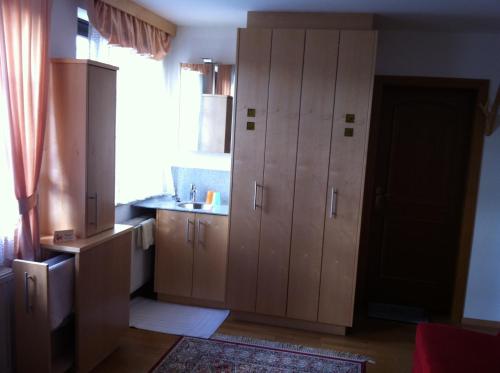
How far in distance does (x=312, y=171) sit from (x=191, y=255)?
1285 mm

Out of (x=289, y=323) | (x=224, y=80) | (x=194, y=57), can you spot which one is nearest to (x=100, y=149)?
(x=224, y=80)

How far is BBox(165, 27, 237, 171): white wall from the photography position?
4.06 metres

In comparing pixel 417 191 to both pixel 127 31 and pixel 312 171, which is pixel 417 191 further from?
pixel 127 31

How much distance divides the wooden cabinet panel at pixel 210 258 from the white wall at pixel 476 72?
1908mm

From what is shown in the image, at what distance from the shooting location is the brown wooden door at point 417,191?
3.91m

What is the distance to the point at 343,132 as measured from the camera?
3.32m

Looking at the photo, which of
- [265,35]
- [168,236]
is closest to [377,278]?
[168,236]

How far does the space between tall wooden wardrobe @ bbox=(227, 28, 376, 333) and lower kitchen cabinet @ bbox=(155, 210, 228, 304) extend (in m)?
0.21

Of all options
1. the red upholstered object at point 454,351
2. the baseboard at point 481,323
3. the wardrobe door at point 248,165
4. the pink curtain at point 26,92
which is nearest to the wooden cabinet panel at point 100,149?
the pink curtain at point 26,92

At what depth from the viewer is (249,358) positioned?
3.05 metres

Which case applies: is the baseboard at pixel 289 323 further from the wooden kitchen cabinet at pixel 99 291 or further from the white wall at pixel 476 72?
the white wall at pixel 476 72

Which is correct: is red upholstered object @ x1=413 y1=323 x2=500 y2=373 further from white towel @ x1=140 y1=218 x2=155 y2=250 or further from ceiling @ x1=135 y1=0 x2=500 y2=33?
white towel @ x1=140 y1=218 x2=155 y2=250

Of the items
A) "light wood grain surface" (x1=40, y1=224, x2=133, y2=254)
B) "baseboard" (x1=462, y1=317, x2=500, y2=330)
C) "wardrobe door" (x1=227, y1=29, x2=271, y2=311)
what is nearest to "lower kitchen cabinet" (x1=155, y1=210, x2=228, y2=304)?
"wardrobe door" (x1=227, y1=29, x2=271, y2=311)

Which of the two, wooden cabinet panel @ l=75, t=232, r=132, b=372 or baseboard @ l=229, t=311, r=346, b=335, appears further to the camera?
baseboard @ l=229, t=311, r=346, b=335
